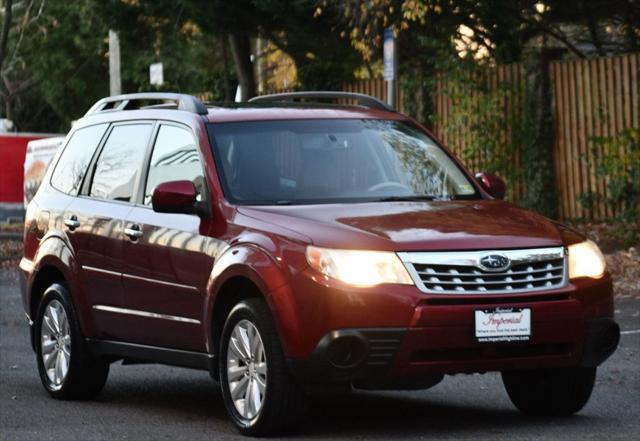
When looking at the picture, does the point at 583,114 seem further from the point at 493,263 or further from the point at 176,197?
the point at 493,263

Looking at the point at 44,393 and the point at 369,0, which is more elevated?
the point at 369,0

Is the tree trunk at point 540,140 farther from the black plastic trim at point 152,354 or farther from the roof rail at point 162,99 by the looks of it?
the black plastic trim at point 152,354

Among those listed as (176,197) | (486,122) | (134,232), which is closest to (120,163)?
(134,232)

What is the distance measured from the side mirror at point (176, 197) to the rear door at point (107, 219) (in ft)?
2.85

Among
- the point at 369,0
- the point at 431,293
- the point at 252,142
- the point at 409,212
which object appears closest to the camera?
the point at 431,293

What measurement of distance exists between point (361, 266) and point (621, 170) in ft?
44.9

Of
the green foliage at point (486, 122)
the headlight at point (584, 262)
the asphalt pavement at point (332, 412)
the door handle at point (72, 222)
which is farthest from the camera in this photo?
the green foliage at point (486, 122)

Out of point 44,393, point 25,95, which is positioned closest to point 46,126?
point 25,95

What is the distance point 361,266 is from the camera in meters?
8.19

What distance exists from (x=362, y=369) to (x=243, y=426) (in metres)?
0.75

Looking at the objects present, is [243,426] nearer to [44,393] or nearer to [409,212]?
[409,212]

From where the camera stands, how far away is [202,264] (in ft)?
29.7

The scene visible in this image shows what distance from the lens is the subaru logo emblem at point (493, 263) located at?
8273 millimetres

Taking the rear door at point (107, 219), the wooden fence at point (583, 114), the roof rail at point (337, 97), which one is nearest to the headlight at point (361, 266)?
the rear door at point (107, 219)
